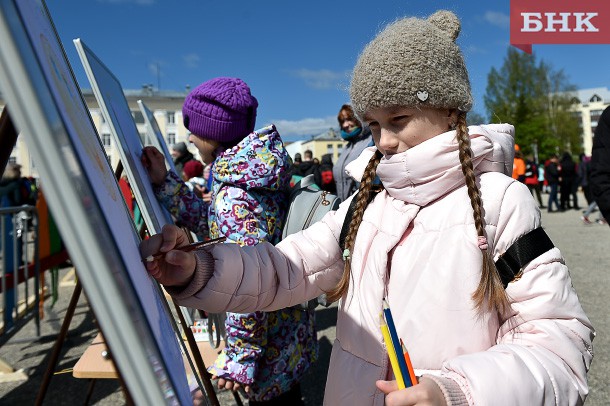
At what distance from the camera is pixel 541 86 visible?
1729 inches

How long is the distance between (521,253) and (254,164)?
3.50ft

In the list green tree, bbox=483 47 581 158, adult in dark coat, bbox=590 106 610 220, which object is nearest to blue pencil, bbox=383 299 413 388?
adult in dark coat, bbox=590 106 610 220

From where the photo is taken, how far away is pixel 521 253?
1063 mm

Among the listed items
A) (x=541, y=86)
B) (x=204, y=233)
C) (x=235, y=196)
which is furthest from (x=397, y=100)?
(x=541, y=86)

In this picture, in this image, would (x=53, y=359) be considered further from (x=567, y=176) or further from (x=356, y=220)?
(x=567, y=176)

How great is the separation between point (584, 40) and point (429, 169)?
13.2ft

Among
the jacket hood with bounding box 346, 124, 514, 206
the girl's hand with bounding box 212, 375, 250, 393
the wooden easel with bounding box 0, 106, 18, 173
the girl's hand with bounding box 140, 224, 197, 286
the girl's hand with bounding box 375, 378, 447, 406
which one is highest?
the wooden easel with bounding box 0, 106, 18, 173

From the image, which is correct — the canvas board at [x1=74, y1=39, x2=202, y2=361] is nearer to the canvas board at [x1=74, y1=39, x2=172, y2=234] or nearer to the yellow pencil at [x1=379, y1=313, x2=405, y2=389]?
the canvas board at [x1=74, y1=39, x2=172, y2=234]

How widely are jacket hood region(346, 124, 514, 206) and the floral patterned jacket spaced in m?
0.69

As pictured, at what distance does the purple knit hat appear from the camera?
223cm

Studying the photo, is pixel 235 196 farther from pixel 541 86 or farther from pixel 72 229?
pixel 541 86

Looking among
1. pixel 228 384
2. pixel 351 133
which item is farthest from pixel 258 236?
pixel 351 133

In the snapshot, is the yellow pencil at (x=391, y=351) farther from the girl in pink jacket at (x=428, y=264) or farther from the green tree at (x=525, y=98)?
the green tree at (x=525, y=98)

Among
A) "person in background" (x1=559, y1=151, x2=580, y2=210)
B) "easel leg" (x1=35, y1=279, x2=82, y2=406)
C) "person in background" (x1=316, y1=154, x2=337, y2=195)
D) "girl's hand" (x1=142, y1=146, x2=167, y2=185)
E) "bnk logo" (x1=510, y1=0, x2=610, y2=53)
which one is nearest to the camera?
"easel leg" (x1=35, y1=279, x2=82, y2=406)
